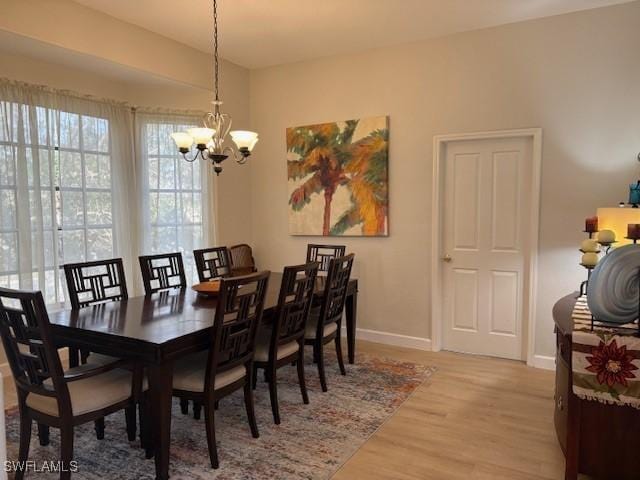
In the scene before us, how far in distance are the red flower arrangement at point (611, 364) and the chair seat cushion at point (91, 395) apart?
228cm

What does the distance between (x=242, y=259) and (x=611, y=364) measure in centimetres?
381

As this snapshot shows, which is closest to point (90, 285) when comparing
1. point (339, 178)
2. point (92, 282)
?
point (92, 282)

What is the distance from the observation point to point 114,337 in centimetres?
230

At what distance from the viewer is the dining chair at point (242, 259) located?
16.2 feet

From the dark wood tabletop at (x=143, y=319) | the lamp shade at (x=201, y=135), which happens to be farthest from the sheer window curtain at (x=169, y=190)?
the lamp shade at (x=201, y=135)

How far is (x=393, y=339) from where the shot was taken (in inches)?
183

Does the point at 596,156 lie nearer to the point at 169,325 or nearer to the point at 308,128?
the point at 308,128

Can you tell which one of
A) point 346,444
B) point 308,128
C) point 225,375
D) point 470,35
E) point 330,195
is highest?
point 470,35

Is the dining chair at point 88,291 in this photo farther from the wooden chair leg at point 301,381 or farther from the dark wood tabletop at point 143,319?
the wooden chair leg at point 301,381

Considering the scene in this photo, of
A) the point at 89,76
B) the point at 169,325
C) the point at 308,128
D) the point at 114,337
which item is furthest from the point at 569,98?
the point at 89,76

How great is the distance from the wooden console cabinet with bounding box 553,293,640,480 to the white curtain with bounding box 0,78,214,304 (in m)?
3.81

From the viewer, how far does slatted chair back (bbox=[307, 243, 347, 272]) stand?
4.53 metres

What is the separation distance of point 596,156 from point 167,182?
4025 millimetres

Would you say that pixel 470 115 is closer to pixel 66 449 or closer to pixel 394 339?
pixel 394 339
